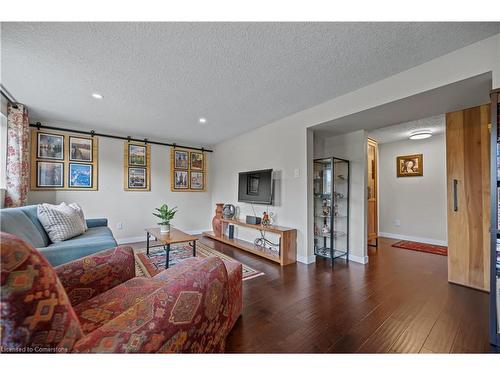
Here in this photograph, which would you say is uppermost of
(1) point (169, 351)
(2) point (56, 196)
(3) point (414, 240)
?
(2) point (56, 196)

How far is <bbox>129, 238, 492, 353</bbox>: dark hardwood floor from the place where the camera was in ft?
Answer: 4.31

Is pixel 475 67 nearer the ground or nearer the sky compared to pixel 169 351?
nearer the sky

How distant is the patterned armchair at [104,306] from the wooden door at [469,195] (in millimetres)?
2592

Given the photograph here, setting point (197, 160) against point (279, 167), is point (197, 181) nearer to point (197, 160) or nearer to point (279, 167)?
point (197, 160)

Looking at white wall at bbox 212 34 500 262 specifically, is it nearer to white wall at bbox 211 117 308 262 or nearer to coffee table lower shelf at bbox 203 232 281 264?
white wall at bbox 211 117 308 262

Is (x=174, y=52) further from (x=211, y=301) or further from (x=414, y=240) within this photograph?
(x=414, y=240)

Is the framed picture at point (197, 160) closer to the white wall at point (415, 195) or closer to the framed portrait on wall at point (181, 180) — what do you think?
the framed portrait on wall at point (181, 180)

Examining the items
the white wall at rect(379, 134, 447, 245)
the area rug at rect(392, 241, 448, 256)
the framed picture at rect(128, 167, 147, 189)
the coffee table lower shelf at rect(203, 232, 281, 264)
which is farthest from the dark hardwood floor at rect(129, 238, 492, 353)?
the framed picture at rect(128, 167, 147, 189)

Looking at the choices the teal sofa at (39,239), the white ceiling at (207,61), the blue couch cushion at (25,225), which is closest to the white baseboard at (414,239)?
the white ceiling at (207,61)

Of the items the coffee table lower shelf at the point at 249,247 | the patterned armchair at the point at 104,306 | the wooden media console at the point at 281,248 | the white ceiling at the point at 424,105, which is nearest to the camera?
the patterned armchair at the point at 104,306

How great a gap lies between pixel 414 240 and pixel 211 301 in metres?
4.75

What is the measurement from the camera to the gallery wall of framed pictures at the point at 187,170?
15.1 ft

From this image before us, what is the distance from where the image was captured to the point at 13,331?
532 mm
